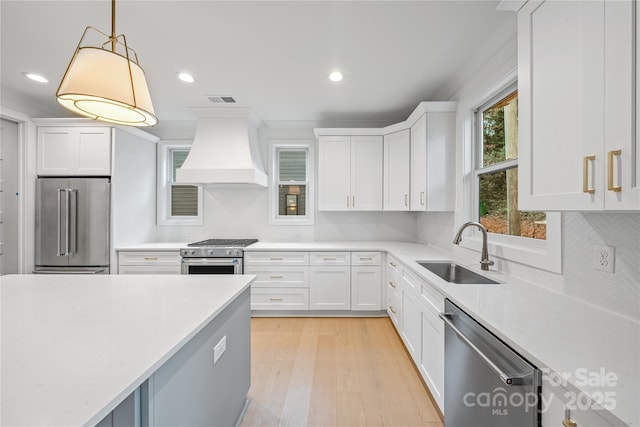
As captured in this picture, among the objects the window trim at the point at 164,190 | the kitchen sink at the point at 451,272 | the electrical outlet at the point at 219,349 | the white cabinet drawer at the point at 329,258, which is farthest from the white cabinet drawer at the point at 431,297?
the window trim at the point at 164,190

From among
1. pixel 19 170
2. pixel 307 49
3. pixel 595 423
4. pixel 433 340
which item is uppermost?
pixel 307 49

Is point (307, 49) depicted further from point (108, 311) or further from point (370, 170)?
point (108, 311)

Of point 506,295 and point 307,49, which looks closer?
point 506,295

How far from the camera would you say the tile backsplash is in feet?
3.79

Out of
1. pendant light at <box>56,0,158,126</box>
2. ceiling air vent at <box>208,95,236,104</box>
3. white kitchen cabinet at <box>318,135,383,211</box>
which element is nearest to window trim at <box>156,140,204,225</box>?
ceiling air vent at <box>208,95,236,104</box>

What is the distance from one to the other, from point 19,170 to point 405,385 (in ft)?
15.1

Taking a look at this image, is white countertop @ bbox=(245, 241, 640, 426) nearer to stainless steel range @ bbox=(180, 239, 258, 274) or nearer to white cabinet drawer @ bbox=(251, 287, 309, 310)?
white cabinet drawer @ bbox=(251, 287, 309, 310)

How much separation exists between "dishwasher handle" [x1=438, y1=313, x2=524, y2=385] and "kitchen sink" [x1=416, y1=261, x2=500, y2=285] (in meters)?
0.74

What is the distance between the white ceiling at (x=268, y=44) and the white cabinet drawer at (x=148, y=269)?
6.67 ft

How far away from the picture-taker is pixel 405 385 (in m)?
2.11

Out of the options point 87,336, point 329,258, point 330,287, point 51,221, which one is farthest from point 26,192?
point 330,287

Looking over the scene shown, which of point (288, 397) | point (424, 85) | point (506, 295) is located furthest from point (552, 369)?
point (424, 85)

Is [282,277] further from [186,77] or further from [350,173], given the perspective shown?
[186,77]

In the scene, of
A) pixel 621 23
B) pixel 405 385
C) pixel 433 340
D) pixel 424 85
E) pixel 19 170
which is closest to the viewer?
pixel 621 23
